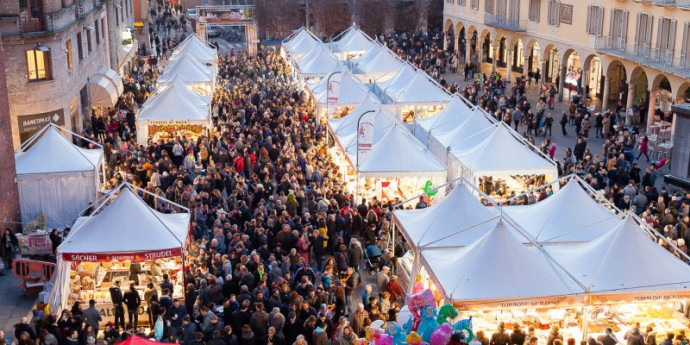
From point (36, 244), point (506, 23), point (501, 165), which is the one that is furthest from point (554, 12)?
point (36, 244)

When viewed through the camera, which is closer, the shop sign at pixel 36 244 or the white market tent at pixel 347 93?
the shop sign at pixel 36 244

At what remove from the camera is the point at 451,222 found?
17.1 meters

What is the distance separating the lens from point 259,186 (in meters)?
21.3

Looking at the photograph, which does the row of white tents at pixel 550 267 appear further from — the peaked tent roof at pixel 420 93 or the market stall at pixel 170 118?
the peaked tent roof at pixel 420 93

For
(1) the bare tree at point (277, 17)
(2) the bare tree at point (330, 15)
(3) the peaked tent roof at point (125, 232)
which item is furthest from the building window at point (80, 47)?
(2) the bare tree at point (330, 15)

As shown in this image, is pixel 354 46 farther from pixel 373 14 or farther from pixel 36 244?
pixel 36 244

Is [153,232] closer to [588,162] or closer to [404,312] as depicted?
[404,312]

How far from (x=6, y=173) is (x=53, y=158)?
157cm

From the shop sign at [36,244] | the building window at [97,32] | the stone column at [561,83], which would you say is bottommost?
the stone column at [561,83]

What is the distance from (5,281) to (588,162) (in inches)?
654

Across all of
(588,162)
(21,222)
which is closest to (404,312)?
(21,222)

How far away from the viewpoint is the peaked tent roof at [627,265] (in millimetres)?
14297

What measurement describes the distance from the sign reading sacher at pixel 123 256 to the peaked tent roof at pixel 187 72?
18890 mm

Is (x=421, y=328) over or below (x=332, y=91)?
below
